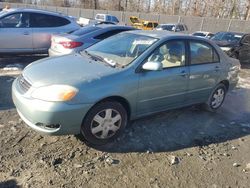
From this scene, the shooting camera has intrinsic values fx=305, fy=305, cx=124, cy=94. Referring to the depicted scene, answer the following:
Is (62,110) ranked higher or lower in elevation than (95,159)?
higher

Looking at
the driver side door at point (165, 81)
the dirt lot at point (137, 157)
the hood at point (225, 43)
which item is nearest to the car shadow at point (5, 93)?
the dirt lot at point (137, 157)

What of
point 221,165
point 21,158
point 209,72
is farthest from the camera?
point 209,72

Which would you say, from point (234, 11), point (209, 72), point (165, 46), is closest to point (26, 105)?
point (165, 46)

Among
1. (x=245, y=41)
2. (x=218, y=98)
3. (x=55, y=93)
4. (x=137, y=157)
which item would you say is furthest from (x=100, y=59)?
(x=245, y=41)

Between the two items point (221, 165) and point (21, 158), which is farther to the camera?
point (221, 165)

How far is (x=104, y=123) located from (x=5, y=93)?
2941 mm

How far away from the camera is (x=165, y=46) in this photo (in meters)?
4.90

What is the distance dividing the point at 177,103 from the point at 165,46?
1.01 metres

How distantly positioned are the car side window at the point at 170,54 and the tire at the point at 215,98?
127 centimetres

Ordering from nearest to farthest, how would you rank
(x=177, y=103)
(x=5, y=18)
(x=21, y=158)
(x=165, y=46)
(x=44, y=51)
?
1. (x=21, y=158)
2. (x=165, y=46)
3. (x=177, y=103)
4. (x=5, y=18)
5. (x=44, y=51)

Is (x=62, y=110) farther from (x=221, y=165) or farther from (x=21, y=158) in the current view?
(x=221, y=165)

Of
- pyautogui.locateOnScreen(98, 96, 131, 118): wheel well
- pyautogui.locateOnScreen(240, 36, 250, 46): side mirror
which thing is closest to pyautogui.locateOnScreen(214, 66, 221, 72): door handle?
pyautogui.locateOnScreen(98, 96, 131, 118): wheel well

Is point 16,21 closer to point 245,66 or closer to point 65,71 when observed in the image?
point 65,71

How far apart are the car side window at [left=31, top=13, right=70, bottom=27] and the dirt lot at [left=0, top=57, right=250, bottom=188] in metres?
4.64
